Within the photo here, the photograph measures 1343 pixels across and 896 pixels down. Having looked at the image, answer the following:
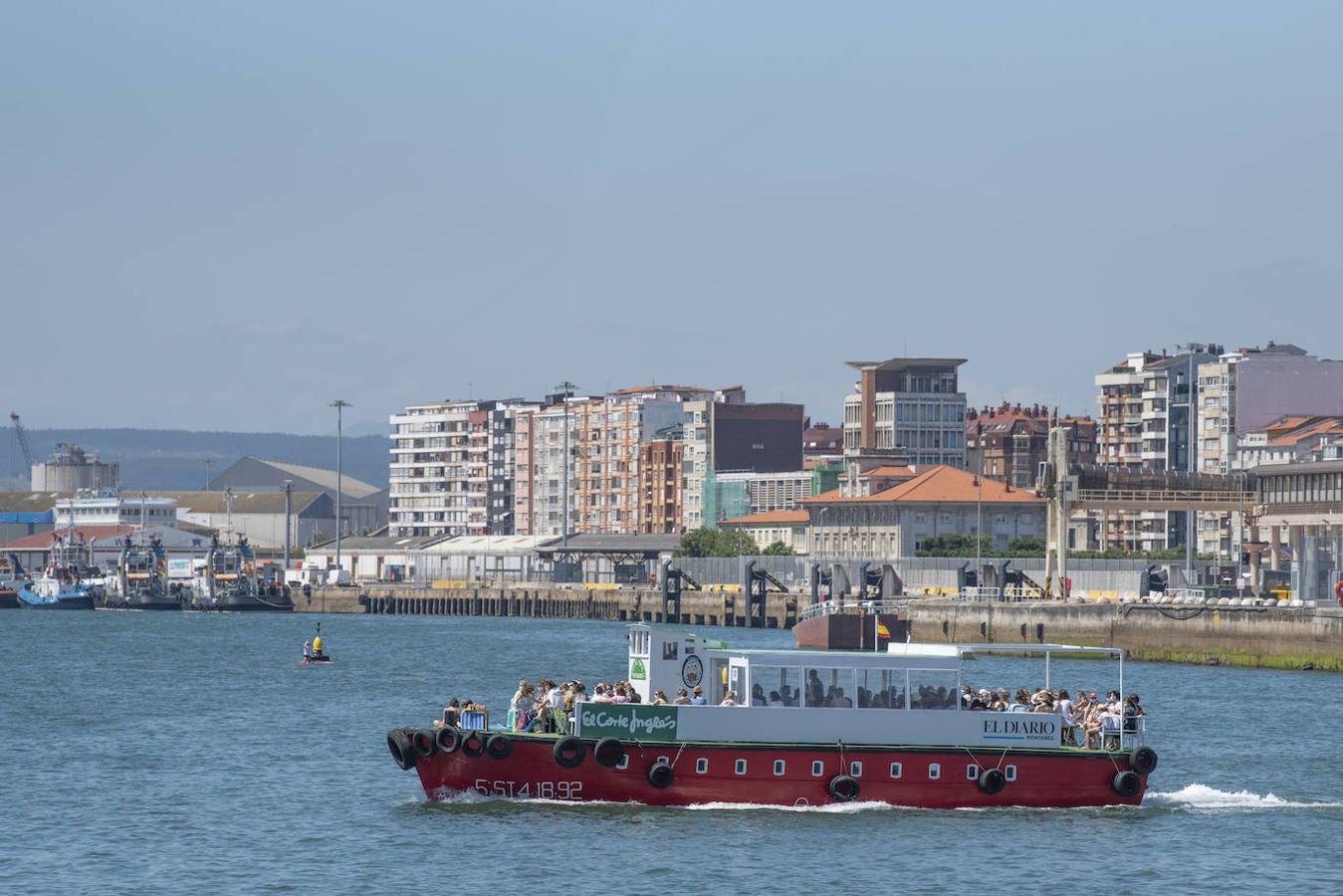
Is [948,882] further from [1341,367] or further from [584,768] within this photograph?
[1341,367]

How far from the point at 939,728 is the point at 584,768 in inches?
296

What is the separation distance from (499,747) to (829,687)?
7.01m

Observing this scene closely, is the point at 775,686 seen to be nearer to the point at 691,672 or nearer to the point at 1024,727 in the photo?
the point at 691,672

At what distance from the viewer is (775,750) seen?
47.8 metres

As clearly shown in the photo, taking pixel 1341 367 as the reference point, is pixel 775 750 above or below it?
below

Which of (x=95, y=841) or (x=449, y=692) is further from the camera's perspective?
(x=449, y=692)

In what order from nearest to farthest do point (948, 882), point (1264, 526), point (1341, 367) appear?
point (948, 882) → point (1264, 526) → point (1341, 367)

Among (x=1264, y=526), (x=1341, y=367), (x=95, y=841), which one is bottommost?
(x=95, y=841)

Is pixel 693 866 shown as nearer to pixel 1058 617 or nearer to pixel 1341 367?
pixel 1058 617

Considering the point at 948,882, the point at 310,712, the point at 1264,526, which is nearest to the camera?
the point at 948,882

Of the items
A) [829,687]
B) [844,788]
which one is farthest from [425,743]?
[844,788]

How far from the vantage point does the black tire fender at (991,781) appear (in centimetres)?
4847

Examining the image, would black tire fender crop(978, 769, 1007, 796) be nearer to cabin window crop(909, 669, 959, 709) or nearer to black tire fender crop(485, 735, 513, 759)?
cabin window crop(909, 669, 959, 709)

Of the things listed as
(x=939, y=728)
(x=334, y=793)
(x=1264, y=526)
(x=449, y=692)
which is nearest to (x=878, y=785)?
(x=939, y=728)
